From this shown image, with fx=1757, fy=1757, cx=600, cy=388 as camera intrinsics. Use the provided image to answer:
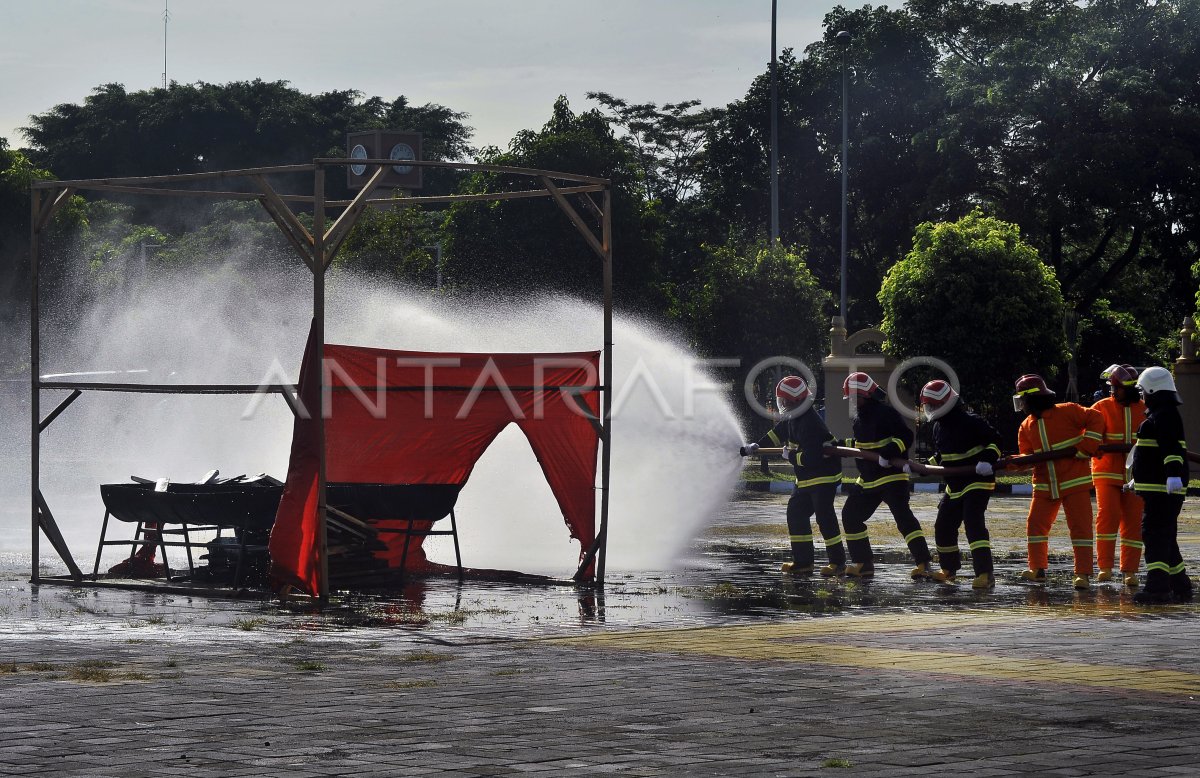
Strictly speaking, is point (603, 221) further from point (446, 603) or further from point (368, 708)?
point (368, 708)

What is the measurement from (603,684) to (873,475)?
7.28 meters

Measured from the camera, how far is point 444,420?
15.7 m

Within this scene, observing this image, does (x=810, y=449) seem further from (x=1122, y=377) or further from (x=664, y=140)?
(x=664, y=140)

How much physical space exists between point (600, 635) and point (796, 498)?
5345 millimetres

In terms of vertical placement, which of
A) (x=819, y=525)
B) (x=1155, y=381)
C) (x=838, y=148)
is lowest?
(x=819, y=525)

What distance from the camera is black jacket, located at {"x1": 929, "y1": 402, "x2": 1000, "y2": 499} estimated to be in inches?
583

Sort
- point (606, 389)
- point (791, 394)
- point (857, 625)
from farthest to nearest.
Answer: point (791, 394) < point (606, 389) < point (857, 625)

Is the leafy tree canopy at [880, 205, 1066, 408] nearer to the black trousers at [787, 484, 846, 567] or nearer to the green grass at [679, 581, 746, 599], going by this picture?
the black trousers at [787, 484, 846, 567]

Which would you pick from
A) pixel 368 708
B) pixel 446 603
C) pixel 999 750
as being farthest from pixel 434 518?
pixel 999 750

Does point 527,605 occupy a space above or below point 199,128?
below

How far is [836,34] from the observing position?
198ft

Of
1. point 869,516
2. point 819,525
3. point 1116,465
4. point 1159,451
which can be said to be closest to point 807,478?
point 819,525

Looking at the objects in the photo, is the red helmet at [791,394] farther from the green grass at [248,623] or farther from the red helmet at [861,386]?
the green grass at [248,623]

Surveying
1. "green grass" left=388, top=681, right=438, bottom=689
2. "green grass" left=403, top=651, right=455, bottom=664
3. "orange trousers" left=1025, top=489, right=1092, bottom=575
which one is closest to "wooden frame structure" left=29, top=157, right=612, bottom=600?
"green grass" left=403, top=651, right=455, bottom=664
